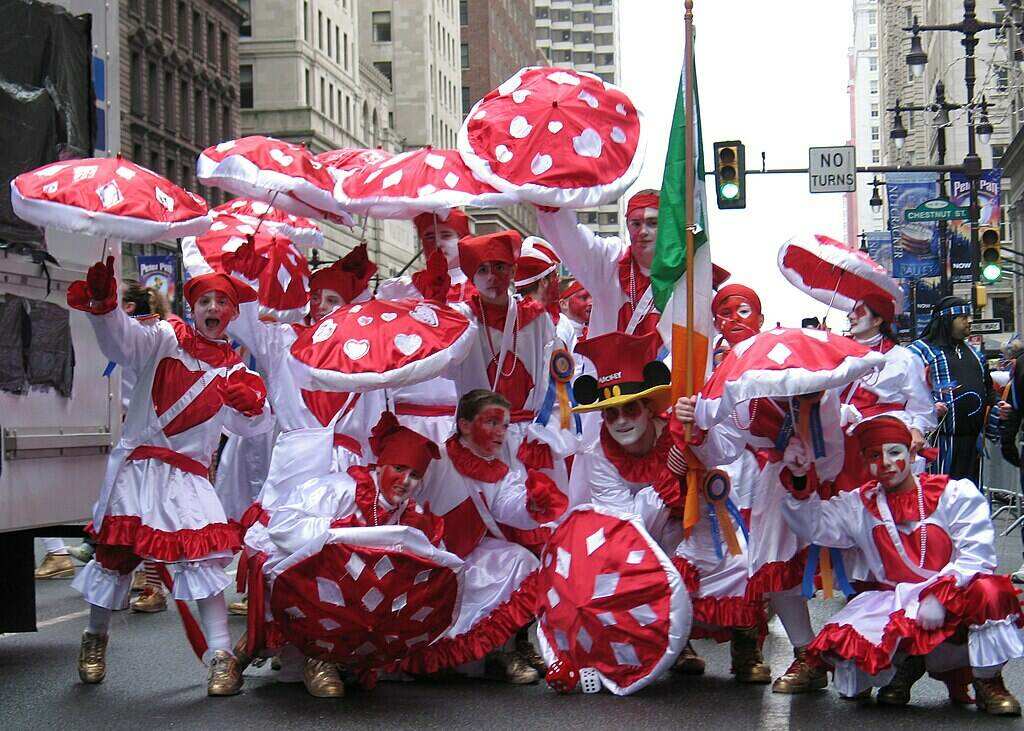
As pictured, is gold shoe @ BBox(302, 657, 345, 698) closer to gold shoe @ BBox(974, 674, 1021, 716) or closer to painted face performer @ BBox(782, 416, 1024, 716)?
painted face performer @ BBox(782, 416, 1024, 716)

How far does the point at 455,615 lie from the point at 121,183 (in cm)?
247

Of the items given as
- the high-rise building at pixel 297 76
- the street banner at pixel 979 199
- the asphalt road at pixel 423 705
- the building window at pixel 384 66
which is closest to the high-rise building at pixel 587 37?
the building window at pixel 384 66

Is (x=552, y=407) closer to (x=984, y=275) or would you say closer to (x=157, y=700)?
(x=157, y=700)

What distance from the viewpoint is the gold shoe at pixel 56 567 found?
13102 mm

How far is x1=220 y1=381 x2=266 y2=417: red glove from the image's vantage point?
28.0ft

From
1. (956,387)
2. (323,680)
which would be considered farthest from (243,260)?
(956,387)

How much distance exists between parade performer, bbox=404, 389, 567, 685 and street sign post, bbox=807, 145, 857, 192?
2154cm

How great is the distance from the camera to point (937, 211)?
92.1 ft

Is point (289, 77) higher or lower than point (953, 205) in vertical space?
higher

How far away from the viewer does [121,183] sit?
7617 mm

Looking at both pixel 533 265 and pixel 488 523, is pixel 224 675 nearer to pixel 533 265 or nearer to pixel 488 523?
pixel 488 523

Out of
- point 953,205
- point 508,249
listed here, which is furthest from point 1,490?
point 953,205

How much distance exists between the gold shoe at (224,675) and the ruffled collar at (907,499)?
2995 millimetres

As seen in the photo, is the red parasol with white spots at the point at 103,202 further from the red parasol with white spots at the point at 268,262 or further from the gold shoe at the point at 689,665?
the gold shoe at the point at 689,665
